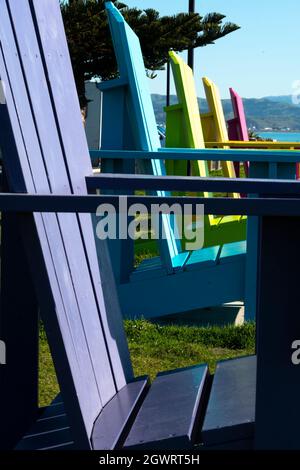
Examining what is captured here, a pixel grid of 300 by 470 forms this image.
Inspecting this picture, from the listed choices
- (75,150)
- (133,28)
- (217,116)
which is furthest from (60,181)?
(133,28)

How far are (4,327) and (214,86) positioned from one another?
29.2 feet

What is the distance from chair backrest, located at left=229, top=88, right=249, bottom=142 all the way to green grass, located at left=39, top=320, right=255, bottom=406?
690 centimetres

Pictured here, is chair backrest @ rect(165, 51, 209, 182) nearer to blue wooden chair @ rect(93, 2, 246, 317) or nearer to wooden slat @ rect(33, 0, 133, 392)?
blue wooden chair @ rect(93, 2, 246, 317)

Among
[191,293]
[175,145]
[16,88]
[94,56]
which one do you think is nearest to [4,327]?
[16,88]

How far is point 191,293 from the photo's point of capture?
562 cm

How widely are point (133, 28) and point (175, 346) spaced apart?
52.6ft

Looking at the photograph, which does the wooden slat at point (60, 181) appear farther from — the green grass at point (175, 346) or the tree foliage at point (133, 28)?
the tree foliage at point (133, 28)

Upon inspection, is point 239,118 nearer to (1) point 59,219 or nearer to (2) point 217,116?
(2) point 217,116

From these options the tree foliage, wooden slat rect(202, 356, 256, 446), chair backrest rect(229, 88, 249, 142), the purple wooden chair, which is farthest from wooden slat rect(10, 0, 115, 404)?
the tree foliage

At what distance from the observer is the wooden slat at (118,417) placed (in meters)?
2.16

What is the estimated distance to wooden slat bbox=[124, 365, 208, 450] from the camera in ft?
7.07

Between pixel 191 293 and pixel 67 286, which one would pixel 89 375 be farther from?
pixel 191 293

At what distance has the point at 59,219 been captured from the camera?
2289mm

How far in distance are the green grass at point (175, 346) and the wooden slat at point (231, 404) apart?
54.1 inches
